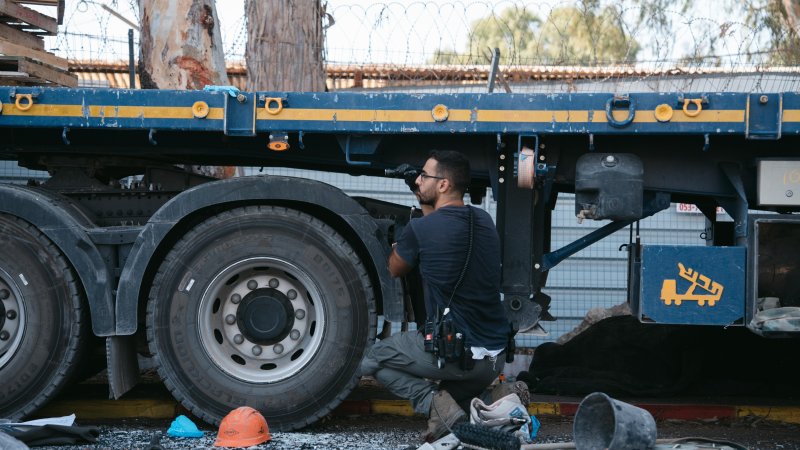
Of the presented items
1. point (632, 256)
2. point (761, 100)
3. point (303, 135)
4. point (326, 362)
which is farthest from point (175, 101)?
point (761, 100)

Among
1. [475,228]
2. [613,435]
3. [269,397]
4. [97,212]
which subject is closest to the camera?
[613,435]

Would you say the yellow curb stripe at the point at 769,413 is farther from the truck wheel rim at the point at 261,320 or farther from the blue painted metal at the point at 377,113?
the truck wheel rim at the point at 261,320

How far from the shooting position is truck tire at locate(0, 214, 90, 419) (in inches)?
220

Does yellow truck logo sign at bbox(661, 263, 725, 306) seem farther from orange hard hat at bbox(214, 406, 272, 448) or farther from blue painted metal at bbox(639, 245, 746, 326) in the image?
orange hard hat at bbox(214, 406, 272, 448)

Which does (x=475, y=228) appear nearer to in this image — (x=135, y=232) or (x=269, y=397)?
(x=269, y=397)

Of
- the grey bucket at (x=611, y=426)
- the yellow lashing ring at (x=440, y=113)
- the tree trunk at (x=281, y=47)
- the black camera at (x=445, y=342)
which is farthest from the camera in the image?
the tree trunk at (x=281, y=47)

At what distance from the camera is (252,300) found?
5.69 metres

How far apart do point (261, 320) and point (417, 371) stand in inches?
40.2

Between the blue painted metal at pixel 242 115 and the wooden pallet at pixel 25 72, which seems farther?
the wooden pallet at pixel 25 72

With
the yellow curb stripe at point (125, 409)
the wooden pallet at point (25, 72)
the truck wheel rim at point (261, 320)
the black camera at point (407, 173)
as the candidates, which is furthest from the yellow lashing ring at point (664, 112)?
the wooden pallet at point (25, 72)

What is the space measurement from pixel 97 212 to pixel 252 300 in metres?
1.19

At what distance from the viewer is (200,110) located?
548cm

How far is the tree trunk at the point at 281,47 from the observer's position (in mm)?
8680

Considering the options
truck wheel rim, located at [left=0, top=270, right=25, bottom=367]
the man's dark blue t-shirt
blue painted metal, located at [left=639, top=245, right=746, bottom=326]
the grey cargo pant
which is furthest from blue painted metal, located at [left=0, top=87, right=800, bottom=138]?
the grey cargo pant
